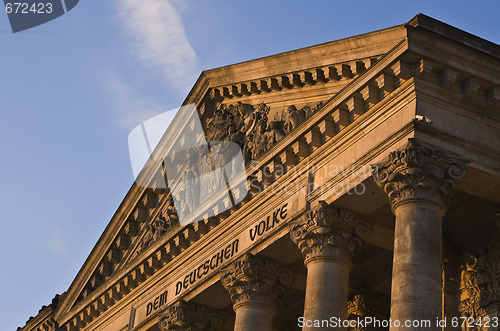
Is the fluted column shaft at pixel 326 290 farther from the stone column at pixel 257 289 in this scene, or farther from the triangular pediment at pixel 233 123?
the triangular pediment at pixel 233 123

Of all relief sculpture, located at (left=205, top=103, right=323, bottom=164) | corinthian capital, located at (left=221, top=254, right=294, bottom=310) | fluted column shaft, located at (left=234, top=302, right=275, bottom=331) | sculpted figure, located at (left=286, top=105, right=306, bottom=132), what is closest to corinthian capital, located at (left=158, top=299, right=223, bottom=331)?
corinthian capital, located at (left=221, top=254, right=294, bottom=310)

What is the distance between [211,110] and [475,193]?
36.5 feet

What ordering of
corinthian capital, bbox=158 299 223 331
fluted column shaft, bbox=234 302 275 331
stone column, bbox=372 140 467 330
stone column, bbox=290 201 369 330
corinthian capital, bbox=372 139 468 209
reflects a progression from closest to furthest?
stone column, bbox=372 140 467 330, corinthian capital, bbox=372 139 468 209, stone column, bbox=290 201 369 330, fluted column shaft, bbox=234 302 275 331, corinthian capital, bbox=158 299 223 331

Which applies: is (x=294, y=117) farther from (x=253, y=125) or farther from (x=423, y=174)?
(x=423, y=174)

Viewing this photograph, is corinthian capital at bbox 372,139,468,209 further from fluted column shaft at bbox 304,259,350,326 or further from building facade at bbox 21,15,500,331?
fluted column shaft at bbox 304,259,350,326

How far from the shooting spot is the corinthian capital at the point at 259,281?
88.0ft

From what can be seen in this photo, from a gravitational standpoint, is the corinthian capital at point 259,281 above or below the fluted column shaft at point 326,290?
above

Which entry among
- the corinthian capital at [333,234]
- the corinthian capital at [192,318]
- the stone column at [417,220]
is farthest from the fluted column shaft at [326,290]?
the corinthian capital at [192,318]

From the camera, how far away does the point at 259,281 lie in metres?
26.9

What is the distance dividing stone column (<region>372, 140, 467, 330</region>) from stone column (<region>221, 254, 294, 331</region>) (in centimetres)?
553

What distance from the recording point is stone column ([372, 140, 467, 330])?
66.6 ft

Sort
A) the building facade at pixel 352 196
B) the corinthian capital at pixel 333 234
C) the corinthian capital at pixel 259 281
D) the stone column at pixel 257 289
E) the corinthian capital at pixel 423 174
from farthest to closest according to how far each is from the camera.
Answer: the corinthian capital at pixel 259 281 < the stone column at pixel 257 289 < the corinthian capital at pixel 333 234 < the building facade at pixel 352 196 < the corinthian capital at pixel 423 174

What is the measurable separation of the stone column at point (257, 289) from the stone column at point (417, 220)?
5.53m

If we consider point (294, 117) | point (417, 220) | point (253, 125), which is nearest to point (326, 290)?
point (417, 220)
